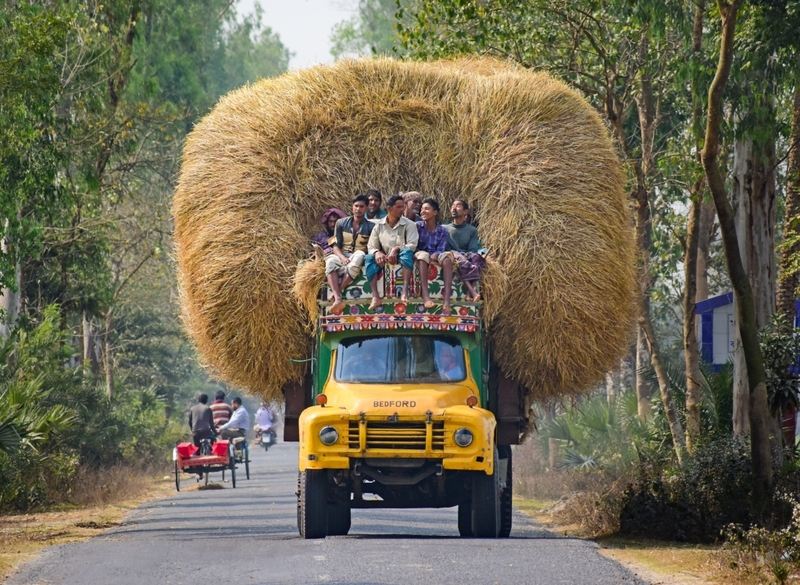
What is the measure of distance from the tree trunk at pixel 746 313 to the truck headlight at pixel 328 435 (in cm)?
456

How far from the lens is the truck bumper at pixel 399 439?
544 inches

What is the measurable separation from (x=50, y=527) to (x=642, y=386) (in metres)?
15.8

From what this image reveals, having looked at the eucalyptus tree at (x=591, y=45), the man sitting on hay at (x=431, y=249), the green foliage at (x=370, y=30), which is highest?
the green foliage at (x=370, y=30)

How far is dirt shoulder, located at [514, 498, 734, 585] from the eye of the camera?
11406mm

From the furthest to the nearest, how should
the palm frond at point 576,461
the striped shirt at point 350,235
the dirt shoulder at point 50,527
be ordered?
the palm frond at point 576,461
the striped shirt at point 350,235
the dirt shoulder at point 50,527

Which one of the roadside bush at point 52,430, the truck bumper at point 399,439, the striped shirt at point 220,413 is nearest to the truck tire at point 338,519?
the truck bumper at point 399,439

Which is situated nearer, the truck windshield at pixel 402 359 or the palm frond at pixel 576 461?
the truck windshield at pixel 402 359

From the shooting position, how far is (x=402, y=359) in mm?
14641

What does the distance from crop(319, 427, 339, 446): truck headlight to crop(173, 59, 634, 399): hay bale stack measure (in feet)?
4.72

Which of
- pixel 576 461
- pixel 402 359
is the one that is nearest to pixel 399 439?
pixel 402 359

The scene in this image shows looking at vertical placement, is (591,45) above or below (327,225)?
above

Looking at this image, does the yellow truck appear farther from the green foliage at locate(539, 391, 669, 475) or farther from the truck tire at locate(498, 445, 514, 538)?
the green foliage at locate(539, 391, 669, 475)

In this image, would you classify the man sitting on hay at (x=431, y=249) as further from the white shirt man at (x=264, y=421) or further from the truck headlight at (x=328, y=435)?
the white shirt man at (x=264, y=421)

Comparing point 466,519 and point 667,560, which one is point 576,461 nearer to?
point 466,519
